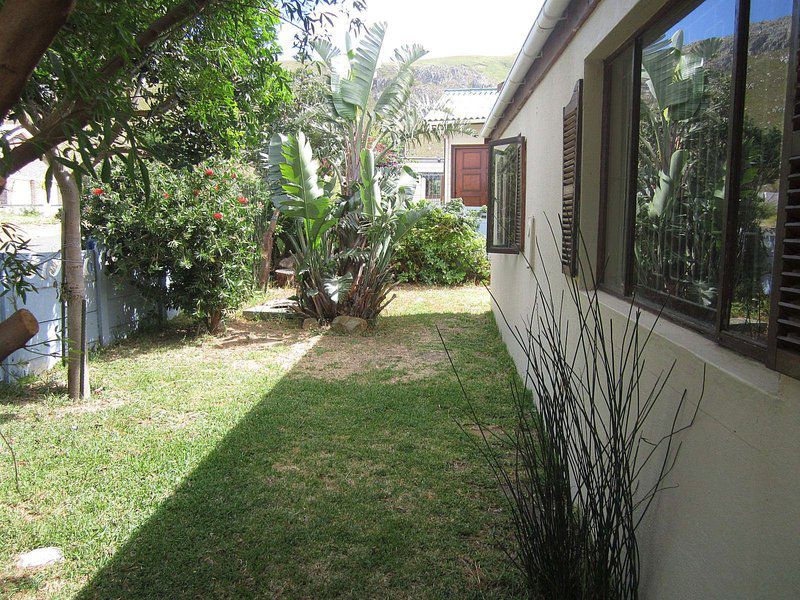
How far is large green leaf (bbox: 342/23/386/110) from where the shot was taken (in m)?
9.07

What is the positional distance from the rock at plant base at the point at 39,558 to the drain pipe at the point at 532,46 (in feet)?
13.9

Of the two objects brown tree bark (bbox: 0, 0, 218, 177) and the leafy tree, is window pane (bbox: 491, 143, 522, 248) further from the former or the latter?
brown tree bark (bbox: 0, 0, 218, 177)

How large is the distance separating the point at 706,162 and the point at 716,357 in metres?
0.82

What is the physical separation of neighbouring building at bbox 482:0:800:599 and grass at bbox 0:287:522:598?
1362 millimetres

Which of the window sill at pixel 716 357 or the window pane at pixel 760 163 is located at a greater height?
the window pane at pixel 760 163

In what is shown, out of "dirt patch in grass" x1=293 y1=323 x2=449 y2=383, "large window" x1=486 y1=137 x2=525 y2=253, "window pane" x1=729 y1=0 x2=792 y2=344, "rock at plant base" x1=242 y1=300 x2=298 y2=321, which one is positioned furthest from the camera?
"rock at plant base" x1=242 y1=300 x2=298 y2=321

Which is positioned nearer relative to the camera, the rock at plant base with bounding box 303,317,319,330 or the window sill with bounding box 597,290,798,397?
the window sill with bounding box 597,290,798,397

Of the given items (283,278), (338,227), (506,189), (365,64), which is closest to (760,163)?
(506,189)

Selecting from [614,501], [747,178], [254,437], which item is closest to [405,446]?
[254,437]

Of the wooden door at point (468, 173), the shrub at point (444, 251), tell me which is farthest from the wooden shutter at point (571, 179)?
the wooden door at point (468, 173)

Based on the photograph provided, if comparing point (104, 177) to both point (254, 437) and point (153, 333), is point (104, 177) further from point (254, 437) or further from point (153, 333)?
point (153, 333)

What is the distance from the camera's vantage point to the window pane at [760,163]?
1816 millimetres

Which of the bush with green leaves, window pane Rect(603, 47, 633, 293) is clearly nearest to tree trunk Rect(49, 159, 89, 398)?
the bush with green leaves

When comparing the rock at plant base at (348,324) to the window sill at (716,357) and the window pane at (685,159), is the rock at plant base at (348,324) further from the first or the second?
the window sill at (716,357)
